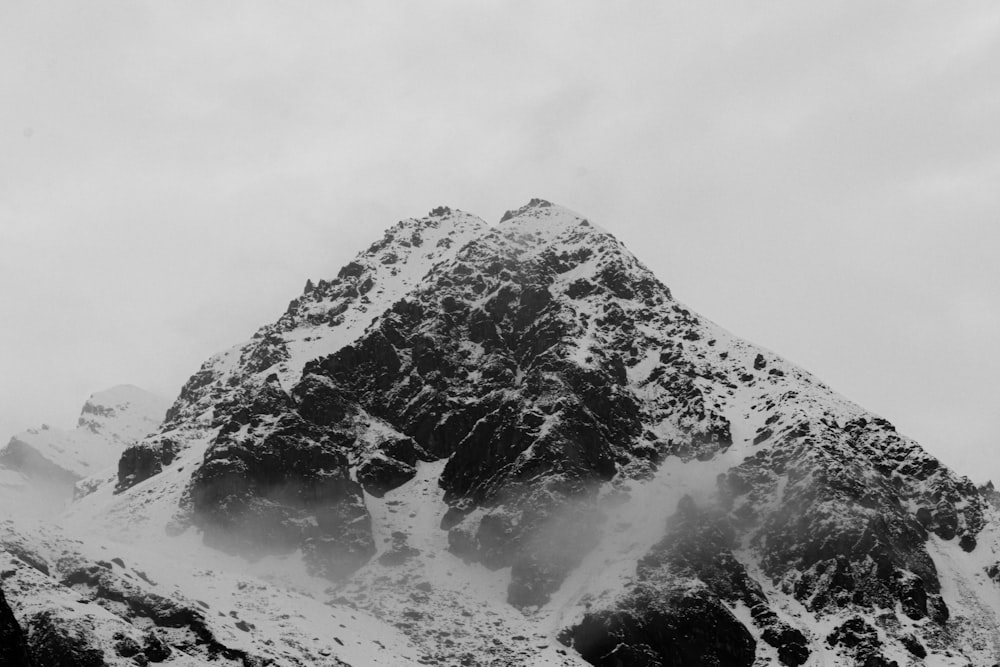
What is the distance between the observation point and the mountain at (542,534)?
13100 centimetres

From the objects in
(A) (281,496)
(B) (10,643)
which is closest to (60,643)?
(B) (10,643)

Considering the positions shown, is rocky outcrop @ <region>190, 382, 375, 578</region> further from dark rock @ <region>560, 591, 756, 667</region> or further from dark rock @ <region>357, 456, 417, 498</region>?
dark rock @ <region>560, 591, 756, 667</region>

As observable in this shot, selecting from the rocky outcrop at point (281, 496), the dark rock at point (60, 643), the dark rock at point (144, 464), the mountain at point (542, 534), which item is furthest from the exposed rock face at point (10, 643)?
the dark rock at point (144, 464)

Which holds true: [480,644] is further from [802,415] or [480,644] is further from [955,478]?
[955,478]

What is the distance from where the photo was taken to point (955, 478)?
583 ft

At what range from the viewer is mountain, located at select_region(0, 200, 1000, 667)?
13100cm

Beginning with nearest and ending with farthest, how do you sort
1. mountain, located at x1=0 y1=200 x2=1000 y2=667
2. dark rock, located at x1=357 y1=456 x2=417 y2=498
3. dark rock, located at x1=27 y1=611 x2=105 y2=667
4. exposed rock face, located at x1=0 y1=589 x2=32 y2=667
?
exposed rock face, located at x1=0 y1=589 x2=32 y2=667
dark rock, located at x1=27 y1=611 x2=105 y2=667
mountain, located at x1=0 y1=200 x2=1000 y2=667
dark rock, located at x1=357 y1=456 x2=417 y2=498

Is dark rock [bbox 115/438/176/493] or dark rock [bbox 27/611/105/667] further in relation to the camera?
dark rock [bbox 115/438/176/493]

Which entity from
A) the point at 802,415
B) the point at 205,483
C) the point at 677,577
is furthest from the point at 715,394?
the point at 205,483

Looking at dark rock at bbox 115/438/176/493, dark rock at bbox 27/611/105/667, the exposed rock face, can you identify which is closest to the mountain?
dark rock at bbox 115/438/176/493

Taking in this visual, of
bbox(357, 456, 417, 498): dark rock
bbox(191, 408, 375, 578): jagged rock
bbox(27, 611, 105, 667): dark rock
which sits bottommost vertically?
bbox(27, 611, 105, 667): dark rock

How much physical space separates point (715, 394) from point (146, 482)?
114031 mm

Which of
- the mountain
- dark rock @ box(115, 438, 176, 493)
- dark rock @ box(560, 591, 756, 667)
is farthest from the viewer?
dark rock @ box(115, 438, 176, 493)

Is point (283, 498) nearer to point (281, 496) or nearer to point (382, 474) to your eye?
point (281, 496)
